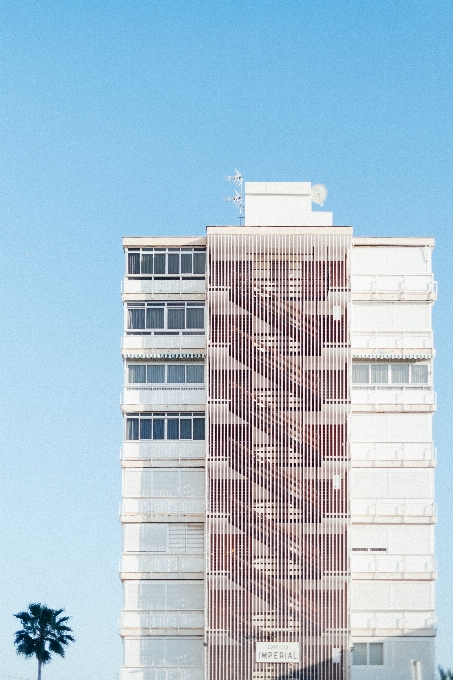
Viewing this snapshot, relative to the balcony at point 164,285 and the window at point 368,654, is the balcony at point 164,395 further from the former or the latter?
the window at point 368,654

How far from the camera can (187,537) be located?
4198 inches

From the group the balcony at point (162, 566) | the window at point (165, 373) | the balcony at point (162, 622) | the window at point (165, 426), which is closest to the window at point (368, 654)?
the balcony at point (162, 622)

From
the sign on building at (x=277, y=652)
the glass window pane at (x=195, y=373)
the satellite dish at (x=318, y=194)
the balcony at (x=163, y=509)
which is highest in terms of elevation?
the satellite dish at (x=318, y=194)

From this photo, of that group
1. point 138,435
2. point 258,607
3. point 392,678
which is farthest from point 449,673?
point 138,435

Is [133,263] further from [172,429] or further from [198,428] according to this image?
[198,428]

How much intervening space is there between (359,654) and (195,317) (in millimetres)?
24582

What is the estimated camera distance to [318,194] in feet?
366

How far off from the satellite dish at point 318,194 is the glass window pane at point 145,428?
18999 millimetres

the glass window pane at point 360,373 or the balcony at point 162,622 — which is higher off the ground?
the glass window pane at point 360,373

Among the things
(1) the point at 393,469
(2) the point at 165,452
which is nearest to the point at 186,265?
(2) the point at 165,452

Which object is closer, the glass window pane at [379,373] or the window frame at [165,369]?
the window frame at [165,369]

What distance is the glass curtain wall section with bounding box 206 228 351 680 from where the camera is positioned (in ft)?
339

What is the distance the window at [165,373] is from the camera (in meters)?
108

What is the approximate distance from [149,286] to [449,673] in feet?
111
